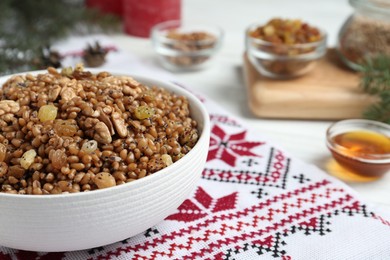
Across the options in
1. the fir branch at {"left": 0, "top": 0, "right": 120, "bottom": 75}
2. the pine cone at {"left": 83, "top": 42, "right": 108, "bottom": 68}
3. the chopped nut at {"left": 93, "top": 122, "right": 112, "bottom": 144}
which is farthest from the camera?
the fir branch at {"left": 0, "top": 0, "right": 120, "bottom": 75}

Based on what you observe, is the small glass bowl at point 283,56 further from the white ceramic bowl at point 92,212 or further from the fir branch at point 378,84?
the white ceramic bowl at point 92,212

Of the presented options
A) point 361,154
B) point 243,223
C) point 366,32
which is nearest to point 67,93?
point 243,223

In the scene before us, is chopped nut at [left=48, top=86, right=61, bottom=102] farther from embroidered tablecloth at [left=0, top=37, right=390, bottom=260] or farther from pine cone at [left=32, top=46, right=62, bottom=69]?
pine cone at [left=32, top=46, right=62, bottom=69]

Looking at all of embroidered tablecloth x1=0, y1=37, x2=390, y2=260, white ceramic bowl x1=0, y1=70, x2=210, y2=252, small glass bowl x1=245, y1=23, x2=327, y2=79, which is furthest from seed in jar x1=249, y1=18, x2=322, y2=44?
white ceramic bowl x1=0, y1=70, x2=210, y2=252

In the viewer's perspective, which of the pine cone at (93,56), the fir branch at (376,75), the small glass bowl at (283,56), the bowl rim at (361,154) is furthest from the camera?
the pine cone at (93,56)

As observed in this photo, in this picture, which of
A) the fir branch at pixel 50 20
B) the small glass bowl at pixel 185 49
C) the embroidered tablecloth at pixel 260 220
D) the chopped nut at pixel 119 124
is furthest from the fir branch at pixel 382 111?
the fir branch at pixel 50 20

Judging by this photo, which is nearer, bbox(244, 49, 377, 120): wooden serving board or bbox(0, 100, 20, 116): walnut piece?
bbox(0, 100, 20, 116): walnut piece
